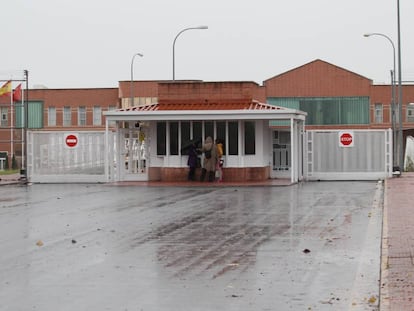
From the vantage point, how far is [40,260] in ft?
38.1

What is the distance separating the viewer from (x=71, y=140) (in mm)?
33656

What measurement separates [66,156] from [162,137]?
4.12m

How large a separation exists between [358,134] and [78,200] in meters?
14.3

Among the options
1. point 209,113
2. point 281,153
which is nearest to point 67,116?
point 281,153

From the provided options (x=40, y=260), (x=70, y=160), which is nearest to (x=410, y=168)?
(x=70, y=160)

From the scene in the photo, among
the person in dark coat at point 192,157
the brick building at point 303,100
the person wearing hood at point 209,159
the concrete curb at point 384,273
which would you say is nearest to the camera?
the concrete curb at point 384,273

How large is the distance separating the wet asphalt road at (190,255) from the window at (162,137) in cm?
1052

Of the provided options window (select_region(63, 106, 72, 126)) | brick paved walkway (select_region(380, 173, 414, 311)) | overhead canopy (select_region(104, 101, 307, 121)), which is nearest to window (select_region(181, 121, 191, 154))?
overhead canopy (select_region(104, 101, 307, 121))

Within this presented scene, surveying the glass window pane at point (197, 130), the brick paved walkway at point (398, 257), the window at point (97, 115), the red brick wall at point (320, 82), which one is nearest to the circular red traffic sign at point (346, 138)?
the glass window pane at point (197, 130)

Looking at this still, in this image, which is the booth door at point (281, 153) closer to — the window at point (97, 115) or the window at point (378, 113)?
the window at point (97, 115)

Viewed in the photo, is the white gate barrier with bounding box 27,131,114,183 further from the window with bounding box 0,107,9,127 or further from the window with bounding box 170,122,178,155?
the window with bounding box 0,107,9,127

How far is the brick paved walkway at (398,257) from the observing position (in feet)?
27.8

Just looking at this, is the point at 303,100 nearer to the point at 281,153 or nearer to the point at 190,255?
the point at 281,153

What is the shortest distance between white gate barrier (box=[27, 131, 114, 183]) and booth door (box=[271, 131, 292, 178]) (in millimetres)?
6938
